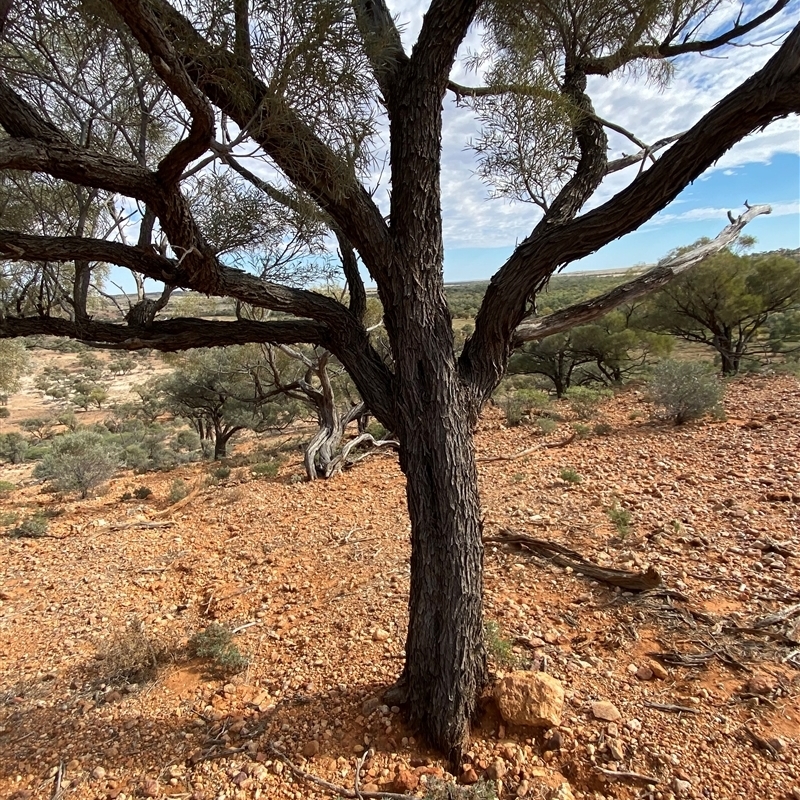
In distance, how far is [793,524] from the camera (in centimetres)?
404

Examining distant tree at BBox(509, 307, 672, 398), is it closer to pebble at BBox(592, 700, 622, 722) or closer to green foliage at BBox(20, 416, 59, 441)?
pebble at BBox(592, 700, 622, 722)

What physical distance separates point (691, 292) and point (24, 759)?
15.6 m

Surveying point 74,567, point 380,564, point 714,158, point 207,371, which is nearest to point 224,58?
point 714,158

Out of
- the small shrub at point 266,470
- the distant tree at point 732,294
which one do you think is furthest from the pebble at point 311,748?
the distant tree at point 732,294

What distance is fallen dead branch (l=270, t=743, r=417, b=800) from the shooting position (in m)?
2.05

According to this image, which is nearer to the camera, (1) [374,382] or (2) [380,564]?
(1) [374,382]

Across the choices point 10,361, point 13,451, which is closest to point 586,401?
point 10,361

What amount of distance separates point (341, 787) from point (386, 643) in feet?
3.50

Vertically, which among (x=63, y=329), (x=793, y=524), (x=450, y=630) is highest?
(x=63, y=329)

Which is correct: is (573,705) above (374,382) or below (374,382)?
below

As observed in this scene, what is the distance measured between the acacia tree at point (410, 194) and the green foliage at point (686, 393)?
6.11m

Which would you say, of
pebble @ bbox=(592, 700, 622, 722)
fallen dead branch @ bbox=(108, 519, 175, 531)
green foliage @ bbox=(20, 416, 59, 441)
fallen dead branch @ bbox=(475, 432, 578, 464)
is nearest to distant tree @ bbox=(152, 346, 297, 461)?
fallen dead branch @ bbox=(108, 519, 175, 531)

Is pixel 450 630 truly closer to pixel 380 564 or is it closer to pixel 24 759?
pixel 380 564

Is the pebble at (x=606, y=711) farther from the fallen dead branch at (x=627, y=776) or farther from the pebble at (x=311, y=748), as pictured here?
the pebble at (x=311, y=748)
